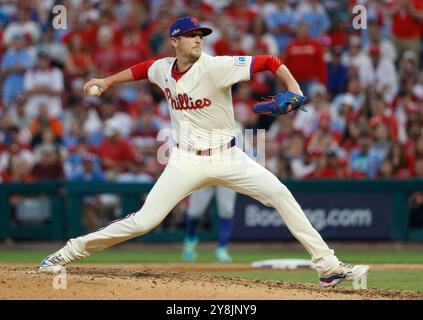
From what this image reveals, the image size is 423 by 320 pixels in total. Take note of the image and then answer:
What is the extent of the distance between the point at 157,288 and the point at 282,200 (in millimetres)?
1283

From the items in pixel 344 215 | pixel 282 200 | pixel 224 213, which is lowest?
pixel 344 215

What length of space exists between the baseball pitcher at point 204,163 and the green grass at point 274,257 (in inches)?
58.4

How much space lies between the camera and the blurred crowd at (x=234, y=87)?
1493cm

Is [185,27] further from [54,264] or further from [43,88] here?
[43,88]

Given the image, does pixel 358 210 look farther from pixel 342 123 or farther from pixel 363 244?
pixel 342 123

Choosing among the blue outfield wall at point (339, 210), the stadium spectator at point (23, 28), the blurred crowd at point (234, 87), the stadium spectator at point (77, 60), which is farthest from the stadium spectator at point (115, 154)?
the stadium spectator at point (23, 28)

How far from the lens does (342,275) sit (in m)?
7.78

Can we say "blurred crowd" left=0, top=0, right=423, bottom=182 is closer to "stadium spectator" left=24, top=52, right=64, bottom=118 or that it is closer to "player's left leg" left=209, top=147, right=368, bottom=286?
"stadium spectator" left=24, top=52, right=64, bottom=118

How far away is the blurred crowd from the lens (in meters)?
14.9

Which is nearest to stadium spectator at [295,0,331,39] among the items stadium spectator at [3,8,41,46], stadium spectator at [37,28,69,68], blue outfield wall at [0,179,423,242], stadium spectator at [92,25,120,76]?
stadium spectator at [92,25,120,76]

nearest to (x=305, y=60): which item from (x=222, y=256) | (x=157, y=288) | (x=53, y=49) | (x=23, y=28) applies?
(x=53, y=49)

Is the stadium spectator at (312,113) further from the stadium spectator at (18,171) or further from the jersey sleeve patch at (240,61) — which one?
the jersey sleeve patch at (240,61)
